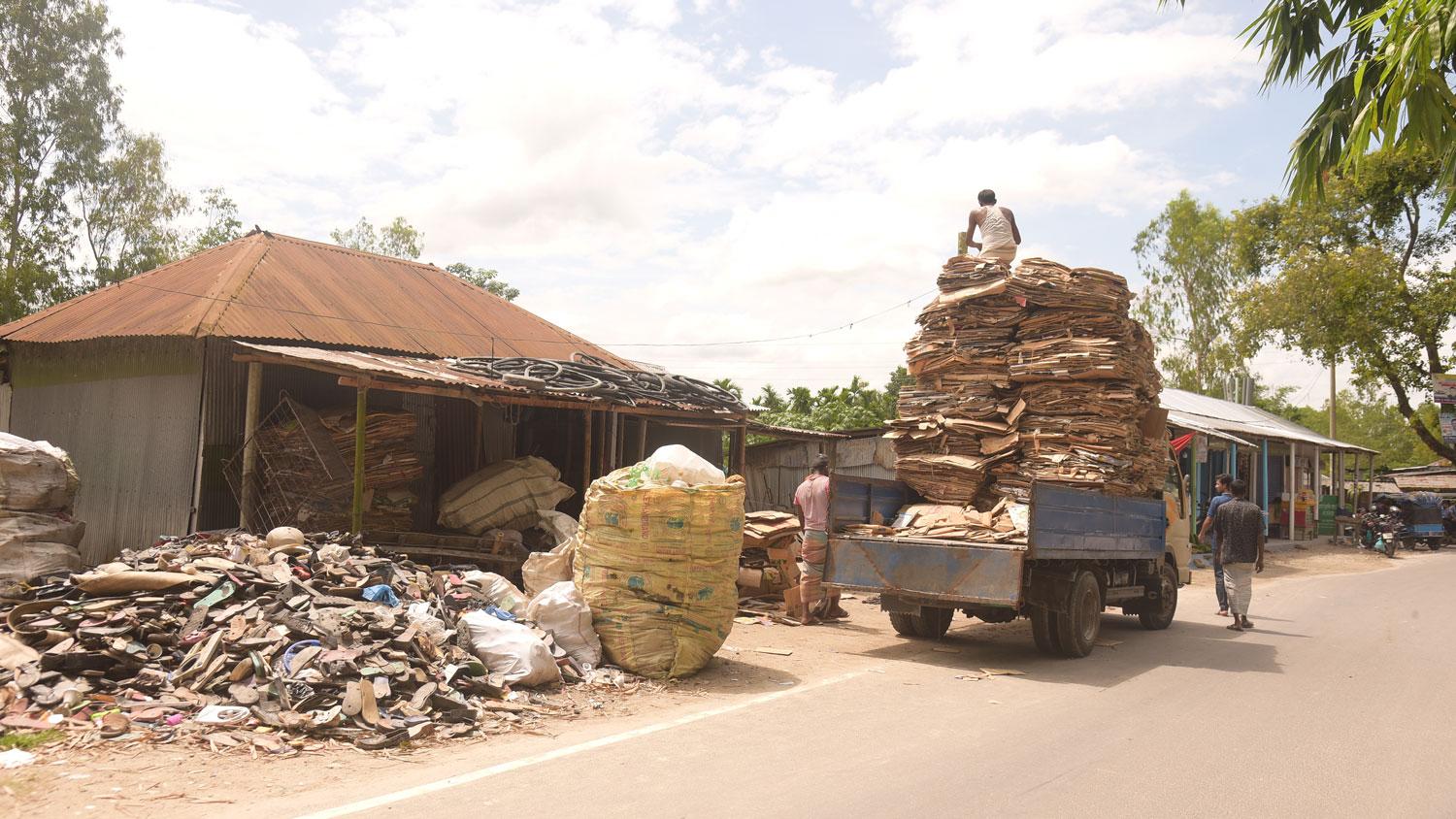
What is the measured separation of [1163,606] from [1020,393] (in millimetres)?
3707

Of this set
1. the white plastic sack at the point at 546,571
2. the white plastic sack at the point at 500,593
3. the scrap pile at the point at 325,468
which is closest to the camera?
the white plastic sack at the point at 500,593

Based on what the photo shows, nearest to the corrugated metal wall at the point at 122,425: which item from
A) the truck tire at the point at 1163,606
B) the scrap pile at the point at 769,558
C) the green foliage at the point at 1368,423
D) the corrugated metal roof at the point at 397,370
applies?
the corrugated metal roof at the point at 397,370

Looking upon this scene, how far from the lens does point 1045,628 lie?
9305mm

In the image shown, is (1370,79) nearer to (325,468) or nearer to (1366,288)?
(325,468)

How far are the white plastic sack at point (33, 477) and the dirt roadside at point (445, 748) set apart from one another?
4.72m

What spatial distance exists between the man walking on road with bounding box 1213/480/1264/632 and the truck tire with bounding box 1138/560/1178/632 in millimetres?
667

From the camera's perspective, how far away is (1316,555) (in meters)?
25.4

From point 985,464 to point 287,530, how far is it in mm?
6993

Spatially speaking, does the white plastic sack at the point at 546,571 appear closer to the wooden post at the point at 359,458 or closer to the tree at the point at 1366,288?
the wooden post at the point at 359,458

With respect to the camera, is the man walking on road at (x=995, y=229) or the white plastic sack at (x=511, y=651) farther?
the man walking on road at (x=995, y=229)

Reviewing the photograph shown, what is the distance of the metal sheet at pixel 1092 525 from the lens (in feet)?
28.0

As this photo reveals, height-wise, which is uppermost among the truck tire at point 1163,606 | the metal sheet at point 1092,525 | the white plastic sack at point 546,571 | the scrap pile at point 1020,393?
the scrap pile at point 1020,393

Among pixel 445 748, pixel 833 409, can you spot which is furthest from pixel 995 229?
pixel 833 409

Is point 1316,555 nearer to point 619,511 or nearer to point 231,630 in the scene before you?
point 619,511
